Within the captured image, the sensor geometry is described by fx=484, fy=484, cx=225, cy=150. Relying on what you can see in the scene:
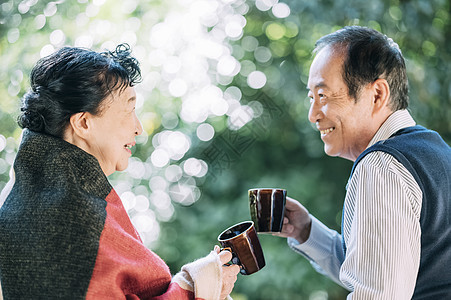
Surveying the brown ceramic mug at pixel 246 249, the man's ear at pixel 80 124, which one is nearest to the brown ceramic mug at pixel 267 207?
the brown ceramic mug at pixel 246 249

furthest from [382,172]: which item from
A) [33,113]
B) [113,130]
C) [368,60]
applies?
[33,113]

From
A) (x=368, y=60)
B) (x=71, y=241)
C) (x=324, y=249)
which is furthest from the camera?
(x=324, y=249)

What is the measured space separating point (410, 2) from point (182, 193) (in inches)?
70.8

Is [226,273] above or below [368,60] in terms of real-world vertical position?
below

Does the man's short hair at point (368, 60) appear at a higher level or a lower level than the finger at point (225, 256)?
higher

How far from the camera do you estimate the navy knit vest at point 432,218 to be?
4.33 ft

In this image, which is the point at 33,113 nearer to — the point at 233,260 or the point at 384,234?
the point at 233,260

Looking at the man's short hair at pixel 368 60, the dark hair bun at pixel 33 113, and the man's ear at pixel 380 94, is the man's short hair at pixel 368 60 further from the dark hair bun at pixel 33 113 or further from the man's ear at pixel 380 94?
the dark hair bun at pixel 33 113

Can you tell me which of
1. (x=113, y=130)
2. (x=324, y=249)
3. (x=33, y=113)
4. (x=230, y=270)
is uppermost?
(x=33, y=113)

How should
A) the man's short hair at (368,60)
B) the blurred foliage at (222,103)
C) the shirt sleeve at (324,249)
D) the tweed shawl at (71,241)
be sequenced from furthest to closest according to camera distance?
the blurred foliage at (222,103)
the shirt sleeve at (324,249)
the man's short hair at (368,60)
the tweed shawl at (71,241)

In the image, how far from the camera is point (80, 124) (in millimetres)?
1347

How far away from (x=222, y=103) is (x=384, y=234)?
1997 mm

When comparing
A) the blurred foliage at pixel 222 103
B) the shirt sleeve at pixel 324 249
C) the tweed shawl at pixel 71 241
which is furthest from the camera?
the blurred foliage at pixel 222 103

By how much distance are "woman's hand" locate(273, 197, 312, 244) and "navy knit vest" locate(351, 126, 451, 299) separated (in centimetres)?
52
